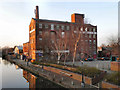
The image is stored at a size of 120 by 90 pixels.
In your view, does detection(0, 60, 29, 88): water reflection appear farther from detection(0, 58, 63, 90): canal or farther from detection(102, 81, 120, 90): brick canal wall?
detection(102, 81, 120, 90): brick canal wall

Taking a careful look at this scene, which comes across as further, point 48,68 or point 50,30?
point 50,30

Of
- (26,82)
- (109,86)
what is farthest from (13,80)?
(109,86)

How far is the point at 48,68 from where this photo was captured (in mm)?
23562

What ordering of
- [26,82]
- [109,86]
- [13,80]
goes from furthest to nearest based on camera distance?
[13,80] < [26,82] < [109,86]

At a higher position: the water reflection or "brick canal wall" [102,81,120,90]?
"brick canal wall" [102,81,120,90]

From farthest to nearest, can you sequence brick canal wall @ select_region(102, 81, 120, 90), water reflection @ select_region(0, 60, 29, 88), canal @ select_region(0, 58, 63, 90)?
1. water reflection @ select_region(0, 60, 29, 88)
2. canal @ select_region(0, 58, 63, 90)
3. brick canal wall @ select_region(102, 81, 120, 90)

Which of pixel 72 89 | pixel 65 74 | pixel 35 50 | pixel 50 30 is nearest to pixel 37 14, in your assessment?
pixel 50 30

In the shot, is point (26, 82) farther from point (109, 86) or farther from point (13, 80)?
point (109, 86)

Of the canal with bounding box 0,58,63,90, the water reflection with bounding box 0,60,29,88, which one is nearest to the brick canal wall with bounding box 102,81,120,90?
the canal with bounding box 0,58,63,90

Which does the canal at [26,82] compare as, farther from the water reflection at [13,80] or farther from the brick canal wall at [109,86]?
the brick canal wall at [109,86]

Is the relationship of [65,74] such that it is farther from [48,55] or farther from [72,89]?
[48,55]

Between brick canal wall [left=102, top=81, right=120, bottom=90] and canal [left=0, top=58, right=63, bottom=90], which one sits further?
canal [left=0, top=58, right=63, bottom=90]

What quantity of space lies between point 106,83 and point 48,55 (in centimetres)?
2927

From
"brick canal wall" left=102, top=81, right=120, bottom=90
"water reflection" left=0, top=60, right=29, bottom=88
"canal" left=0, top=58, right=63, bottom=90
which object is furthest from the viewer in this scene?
"water reflection" left=0, top=60, right=29, bottom=88
